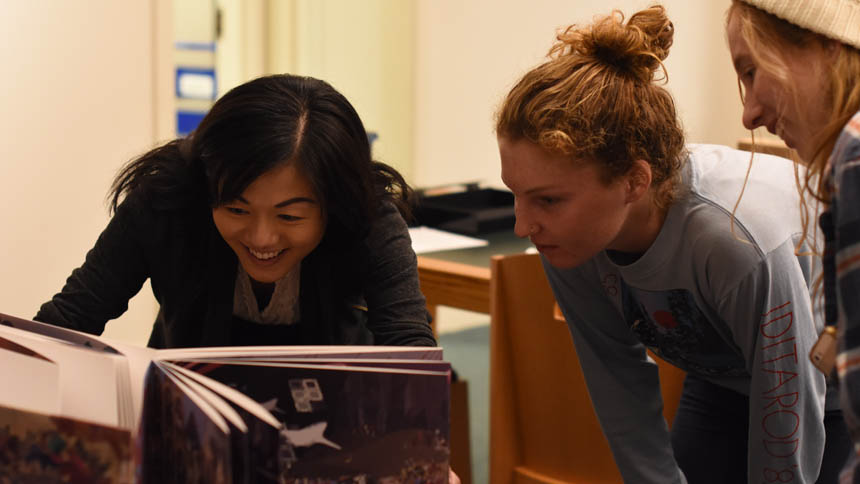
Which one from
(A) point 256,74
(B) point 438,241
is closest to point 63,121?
(B) point 438,241

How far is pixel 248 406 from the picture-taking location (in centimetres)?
82

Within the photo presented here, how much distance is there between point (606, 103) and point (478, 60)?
115 inches

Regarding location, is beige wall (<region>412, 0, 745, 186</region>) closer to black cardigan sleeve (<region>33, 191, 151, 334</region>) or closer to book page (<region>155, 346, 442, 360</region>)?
black cardigan sleeve (<region>33, 191, 151, 334</region>)

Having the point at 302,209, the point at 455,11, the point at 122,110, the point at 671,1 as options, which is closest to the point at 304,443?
the point at 302,209

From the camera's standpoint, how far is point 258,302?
144cm

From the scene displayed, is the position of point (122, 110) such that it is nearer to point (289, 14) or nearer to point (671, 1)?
point (289, 14)

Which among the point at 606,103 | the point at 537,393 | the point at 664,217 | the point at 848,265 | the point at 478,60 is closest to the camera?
the point at 848,265

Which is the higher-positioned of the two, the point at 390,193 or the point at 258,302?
the point at 390,193

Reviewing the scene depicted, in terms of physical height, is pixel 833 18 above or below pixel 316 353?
above

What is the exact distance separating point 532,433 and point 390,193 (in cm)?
67

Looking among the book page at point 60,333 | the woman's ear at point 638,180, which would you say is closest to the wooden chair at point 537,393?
the woman's ear at point 638,180

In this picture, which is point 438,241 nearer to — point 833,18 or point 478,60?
point 833,18

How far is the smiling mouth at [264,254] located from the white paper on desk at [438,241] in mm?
1049

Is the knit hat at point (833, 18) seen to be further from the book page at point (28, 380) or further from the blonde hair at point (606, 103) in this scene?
the book page at point (28, 380)
